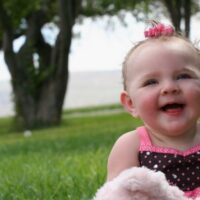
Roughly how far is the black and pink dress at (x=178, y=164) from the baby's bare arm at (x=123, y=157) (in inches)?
2.0

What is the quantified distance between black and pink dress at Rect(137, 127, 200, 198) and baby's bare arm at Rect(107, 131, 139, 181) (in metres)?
0.05

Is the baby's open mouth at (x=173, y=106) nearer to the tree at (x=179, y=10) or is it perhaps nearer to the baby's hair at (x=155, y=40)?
the baby's hair at (x=155, y=40)

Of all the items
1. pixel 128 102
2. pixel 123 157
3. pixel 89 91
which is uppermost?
pixel 128 102

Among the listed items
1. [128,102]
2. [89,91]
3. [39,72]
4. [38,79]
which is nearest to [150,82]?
[128,102]

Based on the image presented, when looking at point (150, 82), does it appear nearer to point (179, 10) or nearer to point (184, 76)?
point (184, 76)

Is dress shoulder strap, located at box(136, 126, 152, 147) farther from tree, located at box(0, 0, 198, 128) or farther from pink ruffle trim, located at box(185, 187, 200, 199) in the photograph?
tree, located at box(0, 0, 198, 128)

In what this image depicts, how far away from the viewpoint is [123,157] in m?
2.91

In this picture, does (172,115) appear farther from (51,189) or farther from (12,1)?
(12,1)

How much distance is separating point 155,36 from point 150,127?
41cm

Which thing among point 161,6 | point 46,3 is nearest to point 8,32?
point 46,3

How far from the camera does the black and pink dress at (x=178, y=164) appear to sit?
9.37ft

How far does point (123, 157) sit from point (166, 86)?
37cm

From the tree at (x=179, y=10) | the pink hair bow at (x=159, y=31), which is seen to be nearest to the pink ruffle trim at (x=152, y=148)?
the pink hair bow at (x=159, y=31)

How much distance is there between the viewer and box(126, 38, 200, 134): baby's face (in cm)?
281
